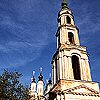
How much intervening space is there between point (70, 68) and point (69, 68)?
18 centimetres

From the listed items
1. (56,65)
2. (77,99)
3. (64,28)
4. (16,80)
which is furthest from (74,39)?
(16,80)

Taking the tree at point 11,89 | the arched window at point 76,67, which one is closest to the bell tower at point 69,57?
the arched window at point 76,67

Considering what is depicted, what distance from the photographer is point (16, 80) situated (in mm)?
19812

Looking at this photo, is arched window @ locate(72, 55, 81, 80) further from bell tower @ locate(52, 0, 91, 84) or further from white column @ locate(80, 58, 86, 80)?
white column @ locate(80, 58, 86, 80)

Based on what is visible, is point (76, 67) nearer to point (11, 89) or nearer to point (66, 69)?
point (66, 69)

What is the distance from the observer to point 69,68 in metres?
26.9

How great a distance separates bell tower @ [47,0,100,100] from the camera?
2477 cm

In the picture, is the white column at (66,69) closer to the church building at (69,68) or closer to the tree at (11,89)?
the church building at (69,68)

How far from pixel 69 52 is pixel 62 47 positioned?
123 cm

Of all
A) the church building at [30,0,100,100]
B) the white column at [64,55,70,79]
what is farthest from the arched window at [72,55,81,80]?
the white column at [64,55,70,79]

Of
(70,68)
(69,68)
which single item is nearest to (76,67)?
(70,68)

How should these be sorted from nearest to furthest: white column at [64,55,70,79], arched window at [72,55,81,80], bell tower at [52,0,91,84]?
1. white column at [64,55,70,79]
2. bell tower at [52,0,91,84]
3. arched window at [72,55,81,80]

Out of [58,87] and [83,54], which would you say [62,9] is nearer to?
[83,54]

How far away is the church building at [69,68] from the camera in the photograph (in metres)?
24.8
